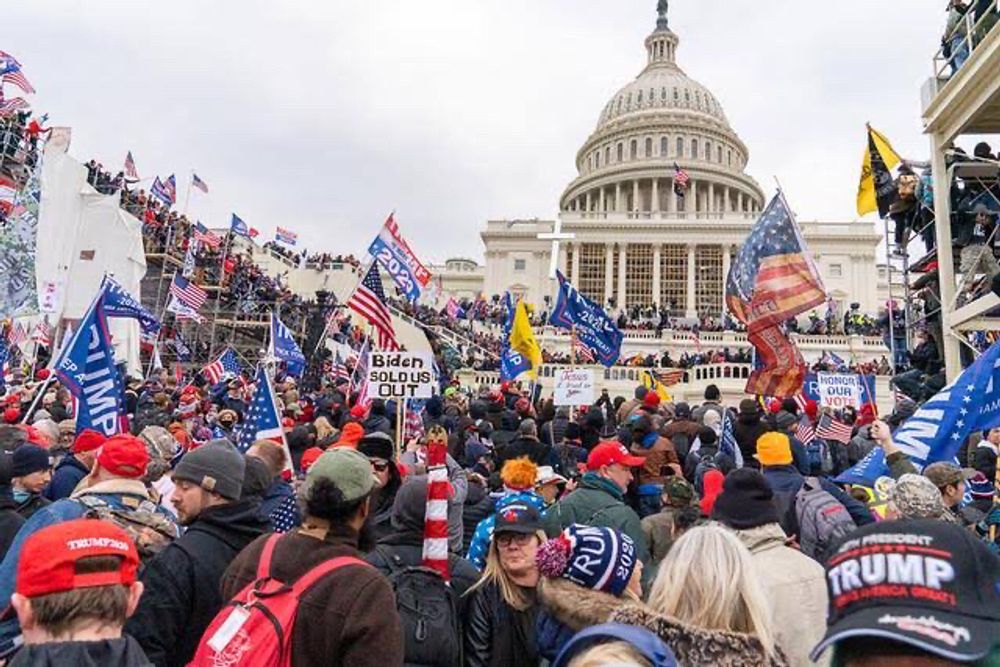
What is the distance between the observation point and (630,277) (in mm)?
65188

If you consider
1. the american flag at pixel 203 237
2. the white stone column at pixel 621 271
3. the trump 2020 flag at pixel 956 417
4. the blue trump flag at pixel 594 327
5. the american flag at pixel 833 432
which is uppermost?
the white stone column at pixel 621 271

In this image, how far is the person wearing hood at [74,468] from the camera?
196 inches

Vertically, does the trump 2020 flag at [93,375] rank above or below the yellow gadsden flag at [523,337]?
below

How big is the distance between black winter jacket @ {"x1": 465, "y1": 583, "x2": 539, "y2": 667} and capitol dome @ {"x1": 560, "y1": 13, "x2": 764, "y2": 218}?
7086 centimetres

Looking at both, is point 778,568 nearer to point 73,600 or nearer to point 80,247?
point 73,600

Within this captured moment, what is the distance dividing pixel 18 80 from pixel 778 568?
27.0 metres

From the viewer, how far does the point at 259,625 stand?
232 cm

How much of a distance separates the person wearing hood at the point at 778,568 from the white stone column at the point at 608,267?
6068 centimetres

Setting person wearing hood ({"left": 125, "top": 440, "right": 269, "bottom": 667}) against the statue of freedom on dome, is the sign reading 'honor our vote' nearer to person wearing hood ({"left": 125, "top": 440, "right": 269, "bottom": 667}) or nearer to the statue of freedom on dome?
person wearing hood ({"left": 125, "top": 440, "right": 269, "bottom": 667})

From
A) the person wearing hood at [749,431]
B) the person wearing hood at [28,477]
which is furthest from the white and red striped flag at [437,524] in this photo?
the person wearing hood at [749,431]

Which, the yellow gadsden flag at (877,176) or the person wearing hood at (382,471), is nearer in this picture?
the person wearing hood at (382,471)

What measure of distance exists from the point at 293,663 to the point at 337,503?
1.74 feet

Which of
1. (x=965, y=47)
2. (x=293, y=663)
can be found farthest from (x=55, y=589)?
(x=965, y=47)

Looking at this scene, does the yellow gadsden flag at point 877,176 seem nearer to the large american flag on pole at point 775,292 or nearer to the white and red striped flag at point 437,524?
A: the large american flag on pole at point 775,292
